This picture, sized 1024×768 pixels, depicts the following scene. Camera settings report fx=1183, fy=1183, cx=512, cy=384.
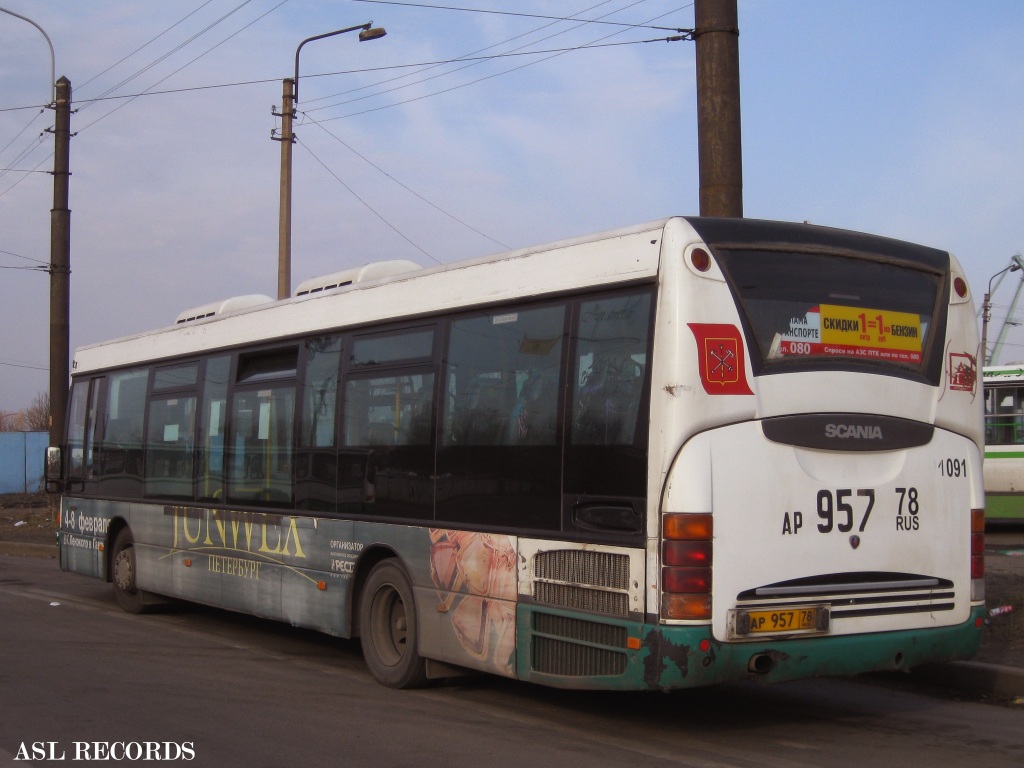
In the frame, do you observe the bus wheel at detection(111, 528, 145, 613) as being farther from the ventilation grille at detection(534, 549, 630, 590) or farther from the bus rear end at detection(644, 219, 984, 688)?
the bus rear end at detection(644, 219, 984, 688)

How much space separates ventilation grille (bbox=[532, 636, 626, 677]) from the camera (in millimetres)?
6559

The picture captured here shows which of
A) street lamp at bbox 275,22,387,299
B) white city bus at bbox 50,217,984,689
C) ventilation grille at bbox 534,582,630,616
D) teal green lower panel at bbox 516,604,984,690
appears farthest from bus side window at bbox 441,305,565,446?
street lamp at bbox 275,22,387,299

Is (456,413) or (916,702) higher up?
(456,413)

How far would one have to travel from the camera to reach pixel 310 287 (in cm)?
1059

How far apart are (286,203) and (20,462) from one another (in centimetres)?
2868

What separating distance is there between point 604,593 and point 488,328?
2.11m

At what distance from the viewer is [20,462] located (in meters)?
44.2

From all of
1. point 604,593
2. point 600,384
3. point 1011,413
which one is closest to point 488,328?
point 600,384

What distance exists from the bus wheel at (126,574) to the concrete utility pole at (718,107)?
291 inches

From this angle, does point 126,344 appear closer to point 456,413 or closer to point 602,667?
point 456,413

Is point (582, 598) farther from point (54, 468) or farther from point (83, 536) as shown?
point (54, 468)

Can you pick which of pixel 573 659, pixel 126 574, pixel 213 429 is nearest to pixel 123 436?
pixel 126 574

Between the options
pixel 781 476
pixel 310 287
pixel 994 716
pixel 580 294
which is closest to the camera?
pixel 781 476

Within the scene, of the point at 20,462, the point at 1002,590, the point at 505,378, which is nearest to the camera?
the point at 505,378
